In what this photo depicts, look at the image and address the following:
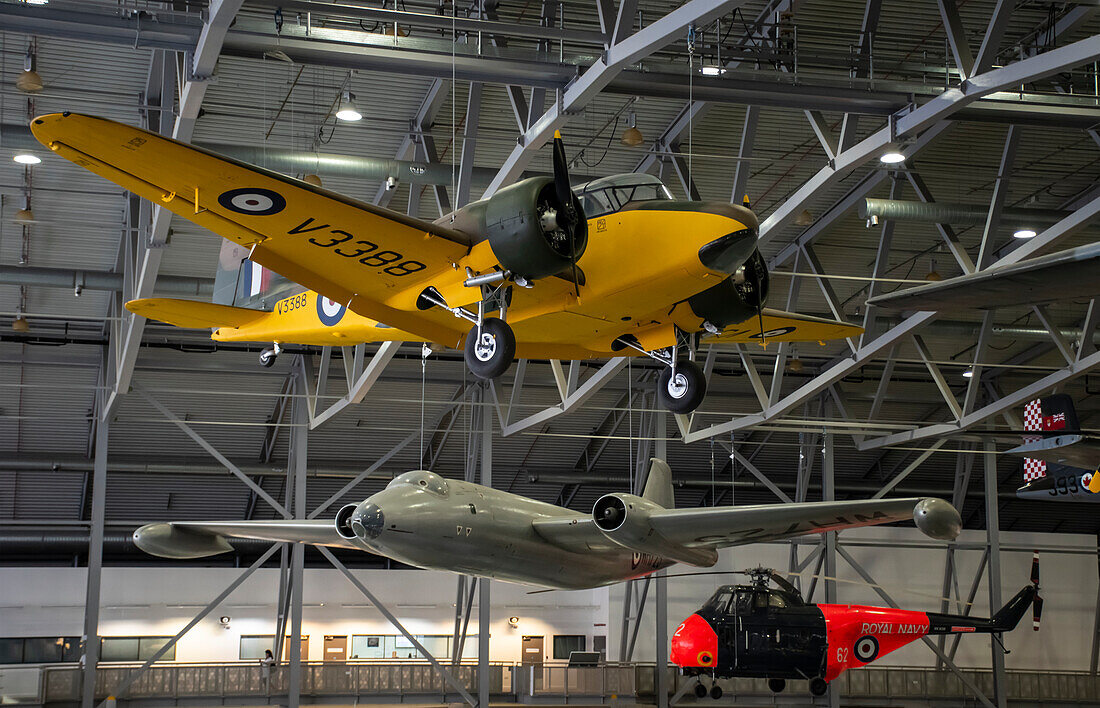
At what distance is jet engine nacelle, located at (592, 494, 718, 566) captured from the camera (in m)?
14.1

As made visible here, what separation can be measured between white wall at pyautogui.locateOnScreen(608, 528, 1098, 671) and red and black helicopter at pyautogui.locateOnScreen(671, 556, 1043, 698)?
9.17m

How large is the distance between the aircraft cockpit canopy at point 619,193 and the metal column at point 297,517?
15689mm

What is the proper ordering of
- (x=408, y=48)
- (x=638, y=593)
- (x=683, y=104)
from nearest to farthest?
(x=408, y=48) → (x=683, y=104) → (x=638, y=593)

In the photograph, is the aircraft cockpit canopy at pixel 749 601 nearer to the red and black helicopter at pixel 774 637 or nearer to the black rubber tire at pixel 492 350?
the red and black helicopter at pixel 774 637

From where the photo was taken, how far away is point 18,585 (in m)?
31.6

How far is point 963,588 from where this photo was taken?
113 ft

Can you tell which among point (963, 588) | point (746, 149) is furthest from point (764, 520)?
point (963, 588)

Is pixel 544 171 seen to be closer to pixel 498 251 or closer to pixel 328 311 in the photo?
pixel 328 311

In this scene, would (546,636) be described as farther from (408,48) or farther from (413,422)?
(408,48)

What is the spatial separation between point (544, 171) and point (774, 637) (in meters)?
10.8

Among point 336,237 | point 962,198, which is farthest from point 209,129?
point 962,198

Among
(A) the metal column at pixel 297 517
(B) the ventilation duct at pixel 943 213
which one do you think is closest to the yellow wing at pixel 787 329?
(B) the ventilation duct at pixel 943 213

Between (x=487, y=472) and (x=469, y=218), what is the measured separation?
1834 cm

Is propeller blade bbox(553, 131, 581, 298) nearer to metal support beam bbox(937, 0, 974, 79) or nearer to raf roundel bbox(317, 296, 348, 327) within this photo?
raf roundel bbox(317, 296, 348, 327)
